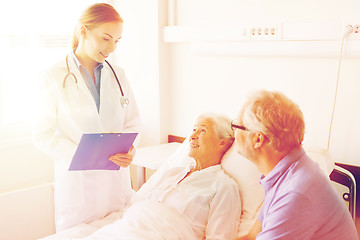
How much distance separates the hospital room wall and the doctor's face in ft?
2.81

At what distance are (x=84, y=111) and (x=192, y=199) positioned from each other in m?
0.66

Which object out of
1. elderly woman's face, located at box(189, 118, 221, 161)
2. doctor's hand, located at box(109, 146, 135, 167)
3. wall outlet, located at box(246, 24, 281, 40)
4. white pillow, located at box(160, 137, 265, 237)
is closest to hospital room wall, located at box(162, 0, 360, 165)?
wall outlet, located at box(246, 24, 281, 40)

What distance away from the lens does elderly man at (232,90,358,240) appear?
1210 mm

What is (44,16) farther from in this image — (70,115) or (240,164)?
(240,164)

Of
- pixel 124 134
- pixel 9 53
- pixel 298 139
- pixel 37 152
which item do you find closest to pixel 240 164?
pixel 124 134

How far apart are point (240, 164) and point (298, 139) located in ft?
2.53

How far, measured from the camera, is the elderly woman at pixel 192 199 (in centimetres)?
187

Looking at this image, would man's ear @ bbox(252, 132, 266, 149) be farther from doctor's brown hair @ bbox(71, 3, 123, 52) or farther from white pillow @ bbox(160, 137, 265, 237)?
doctor's brown hair @ bbox(71, 3, 123, 52)

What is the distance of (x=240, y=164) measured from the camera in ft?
6.80

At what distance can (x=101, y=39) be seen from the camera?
2.04 m

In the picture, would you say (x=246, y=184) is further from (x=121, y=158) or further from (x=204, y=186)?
(x=121, y=158)

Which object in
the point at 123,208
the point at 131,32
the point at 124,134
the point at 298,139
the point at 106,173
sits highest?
the point at 131,32

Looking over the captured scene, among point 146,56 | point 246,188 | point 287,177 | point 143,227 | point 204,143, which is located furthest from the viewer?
point 146,56

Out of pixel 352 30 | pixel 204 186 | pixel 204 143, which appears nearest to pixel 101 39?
pixel 204 143
